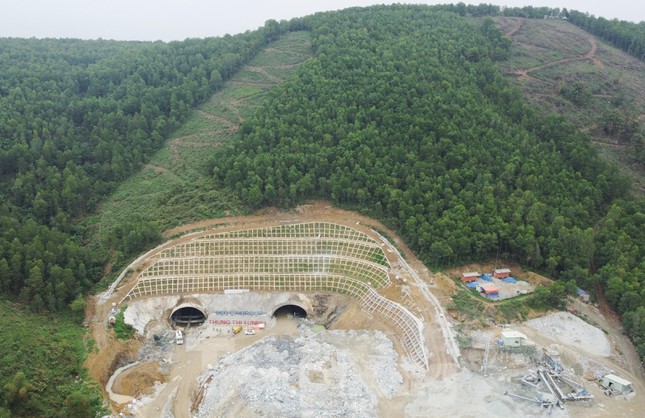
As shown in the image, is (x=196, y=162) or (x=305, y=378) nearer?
(x=305, y=378)

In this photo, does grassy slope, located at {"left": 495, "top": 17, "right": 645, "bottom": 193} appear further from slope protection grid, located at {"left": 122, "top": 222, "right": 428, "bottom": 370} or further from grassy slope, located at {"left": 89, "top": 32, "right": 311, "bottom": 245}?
slope protection grid, located at {"left": 122, "top": 222, "right": 428, "bottom": 370}

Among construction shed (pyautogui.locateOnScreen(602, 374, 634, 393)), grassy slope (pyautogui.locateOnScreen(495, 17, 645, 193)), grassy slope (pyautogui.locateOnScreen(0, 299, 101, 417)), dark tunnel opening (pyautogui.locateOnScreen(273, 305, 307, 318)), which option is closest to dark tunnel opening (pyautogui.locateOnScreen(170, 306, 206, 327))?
dark tunnel opening (pyautogui.locateOnScreen(273, 305, 307, 318))

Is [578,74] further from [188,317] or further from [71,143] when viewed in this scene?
[71,143]

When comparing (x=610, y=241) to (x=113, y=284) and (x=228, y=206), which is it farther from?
(x=113, y=284)

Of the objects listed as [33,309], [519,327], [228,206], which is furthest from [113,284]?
[519,327]

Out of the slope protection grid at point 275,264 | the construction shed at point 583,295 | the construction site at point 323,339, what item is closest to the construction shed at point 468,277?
the construction site at point 323,339

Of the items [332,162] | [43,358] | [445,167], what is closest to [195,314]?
[43,358]
